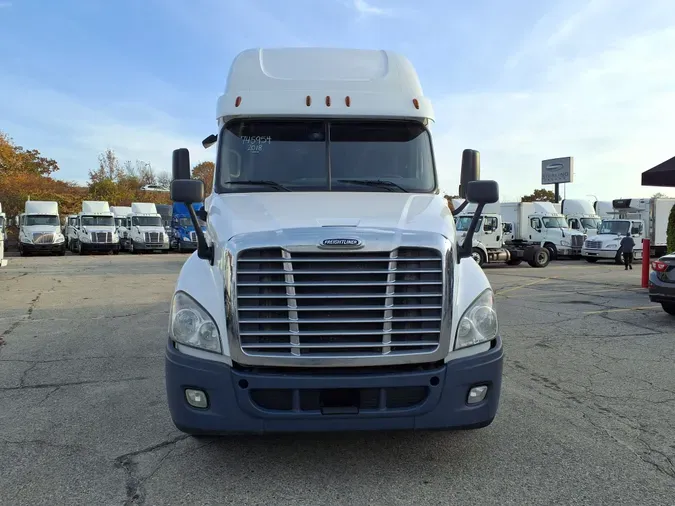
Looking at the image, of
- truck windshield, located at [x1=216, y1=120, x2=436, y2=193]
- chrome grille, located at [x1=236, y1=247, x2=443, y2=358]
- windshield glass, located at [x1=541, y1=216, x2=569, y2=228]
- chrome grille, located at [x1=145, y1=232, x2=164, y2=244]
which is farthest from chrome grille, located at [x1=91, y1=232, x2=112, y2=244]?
chrome grille, located at [x1=236, y1=247, x2=443, y2=358]

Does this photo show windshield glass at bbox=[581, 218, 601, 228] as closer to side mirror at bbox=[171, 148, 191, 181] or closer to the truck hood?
the truck hood

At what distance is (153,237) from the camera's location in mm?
32469

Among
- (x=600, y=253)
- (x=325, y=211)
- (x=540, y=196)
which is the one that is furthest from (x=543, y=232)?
(x=540, y=196)

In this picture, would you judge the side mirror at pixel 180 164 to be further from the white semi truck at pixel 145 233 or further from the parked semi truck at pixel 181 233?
the white semi truck at pixel 145 233

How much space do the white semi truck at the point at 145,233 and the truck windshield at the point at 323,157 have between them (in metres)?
29.1

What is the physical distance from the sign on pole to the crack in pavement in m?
51.0

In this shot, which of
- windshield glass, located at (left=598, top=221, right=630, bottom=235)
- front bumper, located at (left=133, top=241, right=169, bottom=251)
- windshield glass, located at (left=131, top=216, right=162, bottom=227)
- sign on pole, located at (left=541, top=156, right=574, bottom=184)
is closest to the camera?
windshield glass, located at (left=598, top=221, right=630, bottom=235)

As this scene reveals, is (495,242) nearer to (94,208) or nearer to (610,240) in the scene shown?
(610,240)

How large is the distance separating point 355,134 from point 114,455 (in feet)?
10.5

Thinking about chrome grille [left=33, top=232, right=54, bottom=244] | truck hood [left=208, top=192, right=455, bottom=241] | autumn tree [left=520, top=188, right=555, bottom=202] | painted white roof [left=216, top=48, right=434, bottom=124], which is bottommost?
chrome grille [left=33, top=232, right=54, bottom=244]

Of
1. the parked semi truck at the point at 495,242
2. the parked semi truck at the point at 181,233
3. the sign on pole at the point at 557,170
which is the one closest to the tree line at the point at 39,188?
the parked semi truck at the point at 181,233

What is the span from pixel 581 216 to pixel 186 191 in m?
32.8

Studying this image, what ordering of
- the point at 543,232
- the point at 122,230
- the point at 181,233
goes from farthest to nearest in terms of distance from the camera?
the point at 122,230 < the point at 181,233 < the point at 543,232

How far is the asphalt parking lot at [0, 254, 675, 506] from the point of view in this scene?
3465 mm
